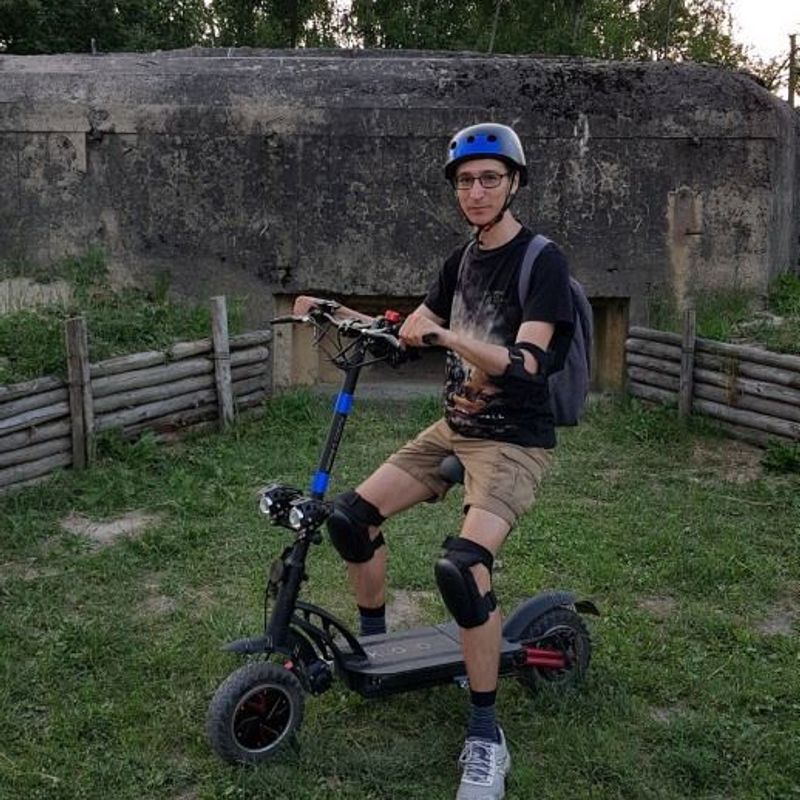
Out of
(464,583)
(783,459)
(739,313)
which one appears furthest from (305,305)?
(739,313)

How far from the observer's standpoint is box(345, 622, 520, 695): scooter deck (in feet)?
11.3

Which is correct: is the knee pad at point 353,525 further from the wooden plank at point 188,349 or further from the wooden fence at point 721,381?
the wooden fence at point 721,381

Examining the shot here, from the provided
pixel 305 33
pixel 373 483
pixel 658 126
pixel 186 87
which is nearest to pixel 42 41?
pixel 305 33

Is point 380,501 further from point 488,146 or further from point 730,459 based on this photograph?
point 730,459

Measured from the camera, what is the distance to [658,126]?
28.5 feet

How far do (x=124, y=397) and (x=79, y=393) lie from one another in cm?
43

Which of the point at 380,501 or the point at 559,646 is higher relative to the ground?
the point at 380,501

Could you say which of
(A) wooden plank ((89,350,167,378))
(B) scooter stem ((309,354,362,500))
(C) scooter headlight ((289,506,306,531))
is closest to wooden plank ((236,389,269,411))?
(A) wooden plank ((89,350,167,378))

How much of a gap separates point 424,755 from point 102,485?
3.60 m

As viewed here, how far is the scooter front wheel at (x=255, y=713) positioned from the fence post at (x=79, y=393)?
3661 mm

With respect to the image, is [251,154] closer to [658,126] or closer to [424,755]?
[658,126]

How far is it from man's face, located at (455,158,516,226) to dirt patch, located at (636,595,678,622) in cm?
228

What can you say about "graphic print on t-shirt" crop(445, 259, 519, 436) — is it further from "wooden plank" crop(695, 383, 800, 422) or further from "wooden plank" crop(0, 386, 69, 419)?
"wooden plank" crop(695, 383, 800, 422)

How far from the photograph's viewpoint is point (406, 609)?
4.75 m
